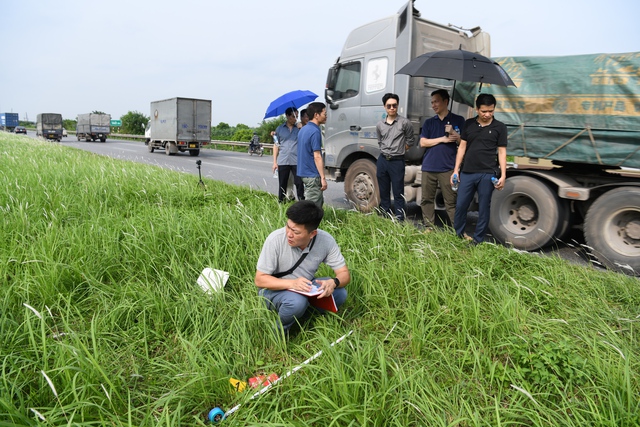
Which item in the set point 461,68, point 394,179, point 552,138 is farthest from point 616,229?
point 394,179

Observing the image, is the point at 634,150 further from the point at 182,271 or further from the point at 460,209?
the point at 182,271

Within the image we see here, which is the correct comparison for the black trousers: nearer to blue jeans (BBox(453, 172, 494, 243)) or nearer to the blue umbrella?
the blue umbrella

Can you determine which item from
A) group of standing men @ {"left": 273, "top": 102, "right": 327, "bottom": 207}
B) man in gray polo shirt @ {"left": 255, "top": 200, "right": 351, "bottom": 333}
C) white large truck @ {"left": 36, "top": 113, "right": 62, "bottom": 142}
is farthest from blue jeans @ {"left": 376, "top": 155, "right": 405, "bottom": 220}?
white large truck @ {"left": 36, "top": 113, "right": 62, "bottom": 142}

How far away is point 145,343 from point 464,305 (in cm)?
219

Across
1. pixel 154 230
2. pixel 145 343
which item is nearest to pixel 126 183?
pixel 154 230

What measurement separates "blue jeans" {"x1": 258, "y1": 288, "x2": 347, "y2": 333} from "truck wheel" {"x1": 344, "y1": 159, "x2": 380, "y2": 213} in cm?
403

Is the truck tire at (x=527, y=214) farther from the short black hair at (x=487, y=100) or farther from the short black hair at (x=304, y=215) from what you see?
the short black hair at (x=304, y=215)

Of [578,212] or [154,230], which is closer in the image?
[154,230]

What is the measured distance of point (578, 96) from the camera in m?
4.85

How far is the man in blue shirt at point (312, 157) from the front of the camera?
536 cm

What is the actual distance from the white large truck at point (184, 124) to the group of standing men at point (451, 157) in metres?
19.4

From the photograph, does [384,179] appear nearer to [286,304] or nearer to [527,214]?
[527,214]

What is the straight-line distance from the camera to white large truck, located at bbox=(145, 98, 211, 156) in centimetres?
2316

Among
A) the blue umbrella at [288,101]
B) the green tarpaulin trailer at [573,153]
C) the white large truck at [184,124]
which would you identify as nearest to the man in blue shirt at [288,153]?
the blue umbrella at [288,101]
